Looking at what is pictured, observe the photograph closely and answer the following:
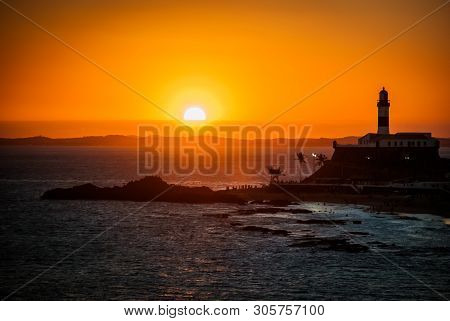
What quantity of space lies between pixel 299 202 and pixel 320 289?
47.6m

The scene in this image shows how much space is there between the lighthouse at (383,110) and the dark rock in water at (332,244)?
52.1m

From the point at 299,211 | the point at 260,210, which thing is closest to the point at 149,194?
the point at 260,210

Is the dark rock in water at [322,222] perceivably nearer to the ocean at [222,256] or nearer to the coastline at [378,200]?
the ocean at [222,256]

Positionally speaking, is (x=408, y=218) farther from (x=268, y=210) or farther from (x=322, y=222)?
(x=268, y=210)

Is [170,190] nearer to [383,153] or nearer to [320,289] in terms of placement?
[383,153]

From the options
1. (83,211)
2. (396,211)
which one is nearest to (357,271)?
(396,211)

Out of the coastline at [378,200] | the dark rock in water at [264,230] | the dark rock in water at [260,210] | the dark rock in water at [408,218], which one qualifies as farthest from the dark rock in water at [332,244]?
the coastline at [378,200]

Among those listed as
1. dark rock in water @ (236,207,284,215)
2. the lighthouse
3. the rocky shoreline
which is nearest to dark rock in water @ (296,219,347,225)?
the rocky shoreline

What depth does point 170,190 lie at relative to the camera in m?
97.0

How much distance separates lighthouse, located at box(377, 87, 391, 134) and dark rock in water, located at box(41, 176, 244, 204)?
31036 millimetres

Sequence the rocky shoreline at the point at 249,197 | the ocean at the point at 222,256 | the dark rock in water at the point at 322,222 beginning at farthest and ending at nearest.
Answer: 1. the rocky shoreline at the point at 249,197
2. the dark rock in water at the point at 322,222
3. the ocean at the point at 222,256

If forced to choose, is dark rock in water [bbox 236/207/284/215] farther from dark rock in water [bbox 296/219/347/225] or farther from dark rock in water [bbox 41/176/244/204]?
dark rock in water [bbox 41/176/244/204]

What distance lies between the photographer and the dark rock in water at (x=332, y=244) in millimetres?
50531

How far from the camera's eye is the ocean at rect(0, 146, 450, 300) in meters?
38.2
